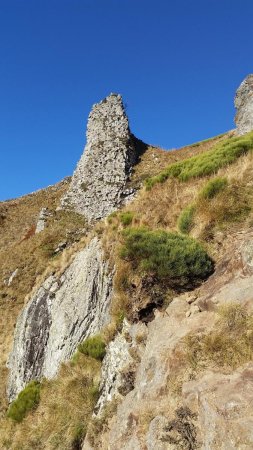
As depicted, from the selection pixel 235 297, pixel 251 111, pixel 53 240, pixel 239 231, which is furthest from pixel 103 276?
pixel 251 111

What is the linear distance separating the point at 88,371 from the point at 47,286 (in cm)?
738

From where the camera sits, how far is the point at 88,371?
11289mm

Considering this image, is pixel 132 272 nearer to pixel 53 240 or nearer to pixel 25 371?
pixel 25 371

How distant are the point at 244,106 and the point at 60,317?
23.1 m

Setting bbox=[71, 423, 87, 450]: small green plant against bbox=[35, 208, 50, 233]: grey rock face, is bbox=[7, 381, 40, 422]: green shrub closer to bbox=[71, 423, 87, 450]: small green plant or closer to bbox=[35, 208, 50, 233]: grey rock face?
bbox=[71, 423, 87, 450]: small green plant

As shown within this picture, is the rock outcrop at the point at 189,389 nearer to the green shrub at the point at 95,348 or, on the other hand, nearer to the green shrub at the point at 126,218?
the green shrub at the point at 95,348

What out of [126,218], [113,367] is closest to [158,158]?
[126,218]

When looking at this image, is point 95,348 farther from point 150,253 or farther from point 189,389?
point 189,389

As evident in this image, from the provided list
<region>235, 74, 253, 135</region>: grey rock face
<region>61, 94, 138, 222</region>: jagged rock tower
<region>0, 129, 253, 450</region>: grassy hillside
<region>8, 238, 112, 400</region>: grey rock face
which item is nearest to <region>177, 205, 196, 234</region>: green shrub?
<region>0, 129, 253, 450</region>: grassy hillside

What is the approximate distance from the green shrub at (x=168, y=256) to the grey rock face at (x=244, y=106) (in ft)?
68.9

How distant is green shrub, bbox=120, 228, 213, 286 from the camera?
9023 mm

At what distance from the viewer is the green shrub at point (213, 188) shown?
11289 mm

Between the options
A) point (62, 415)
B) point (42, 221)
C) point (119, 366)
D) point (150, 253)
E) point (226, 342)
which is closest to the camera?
point (226, 342)

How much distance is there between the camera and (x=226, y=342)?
20.5ft
